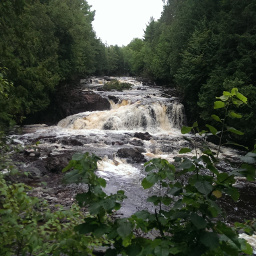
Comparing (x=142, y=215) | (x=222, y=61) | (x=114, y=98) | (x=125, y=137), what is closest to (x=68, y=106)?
(x=114, y=98)

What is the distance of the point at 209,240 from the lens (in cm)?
137

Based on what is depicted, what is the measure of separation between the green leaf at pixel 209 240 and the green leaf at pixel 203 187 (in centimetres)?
24

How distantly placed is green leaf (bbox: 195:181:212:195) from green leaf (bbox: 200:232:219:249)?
244 millimetres

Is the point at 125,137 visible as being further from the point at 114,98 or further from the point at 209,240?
the point at 209,240

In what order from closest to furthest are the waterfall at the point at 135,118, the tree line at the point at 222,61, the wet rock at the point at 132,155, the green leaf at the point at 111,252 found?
the green leaf at the point at 111,252, the wet rock at the point at 132,155, the tree line at the point at 222,61, the waterfall at the point at 135,118

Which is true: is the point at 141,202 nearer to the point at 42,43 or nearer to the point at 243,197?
the point at 243,197

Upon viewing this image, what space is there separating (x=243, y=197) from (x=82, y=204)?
8.00 meters

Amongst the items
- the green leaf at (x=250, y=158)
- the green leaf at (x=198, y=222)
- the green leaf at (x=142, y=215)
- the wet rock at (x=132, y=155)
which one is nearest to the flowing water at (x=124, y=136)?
the wet rock at (x=132, y=155)

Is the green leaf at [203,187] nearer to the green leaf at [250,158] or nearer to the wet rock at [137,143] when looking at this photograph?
the green leaf at [250,158]

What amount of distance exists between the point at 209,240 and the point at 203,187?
0.29m

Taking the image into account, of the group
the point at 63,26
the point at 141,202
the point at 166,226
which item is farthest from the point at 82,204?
the point at 63,26

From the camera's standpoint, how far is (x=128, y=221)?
157 cm

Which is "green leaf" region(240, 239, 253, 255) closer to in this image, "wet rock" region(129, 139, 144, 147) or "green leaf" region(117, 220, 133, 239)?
"green leaf" region(117, 220, 133, 239)

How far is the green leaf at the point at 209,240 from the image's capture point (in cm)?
134
